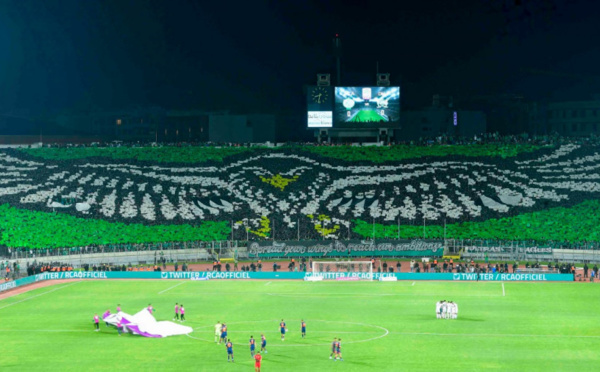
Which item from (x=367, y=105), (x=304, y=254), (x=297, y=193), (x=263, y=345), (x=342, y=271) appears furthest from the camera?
(x=367, y=105)

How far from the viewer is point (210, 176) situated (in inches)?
5025

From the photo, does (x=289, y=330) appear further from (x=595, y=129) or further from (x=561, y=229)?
(x=595, y=129)

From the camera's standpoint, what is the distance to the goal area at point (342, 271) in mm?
92625

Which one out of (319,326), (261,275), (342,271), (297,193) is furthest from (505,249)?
(319,326)

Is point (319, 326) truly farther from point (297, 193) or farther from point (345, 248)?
point (297, 193)

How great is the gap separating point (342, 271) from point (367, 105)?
137 feet

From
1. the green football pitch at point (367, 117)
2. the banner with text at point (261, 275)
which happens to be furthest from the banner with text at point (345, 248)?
the green football pitch at point (367, 117)

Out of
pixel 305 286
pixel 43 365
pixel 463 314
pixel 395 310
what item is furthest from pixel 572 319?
pixel 43 365

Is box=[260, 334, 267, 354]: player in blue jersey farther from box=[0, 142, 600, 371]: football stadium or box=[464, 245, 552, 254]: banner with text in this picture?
box=[464, 245, 552, 254]: banner with text

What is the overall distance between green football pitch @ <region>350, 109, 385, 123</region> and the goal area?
1552 inches

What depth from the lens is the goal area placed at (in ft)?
304

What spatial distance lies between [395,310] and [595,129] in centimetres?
12684

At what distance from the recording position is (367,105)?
130 m

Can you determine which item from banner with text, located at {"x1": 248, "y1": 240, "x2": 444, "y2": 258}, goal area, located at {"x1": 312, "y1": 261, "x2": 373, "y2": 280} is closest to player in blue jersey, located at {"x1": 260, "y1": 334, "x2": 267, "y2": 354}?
goal area, located at {"x1": 312, "y1": 261, "x2": 373, "y2": 280}
